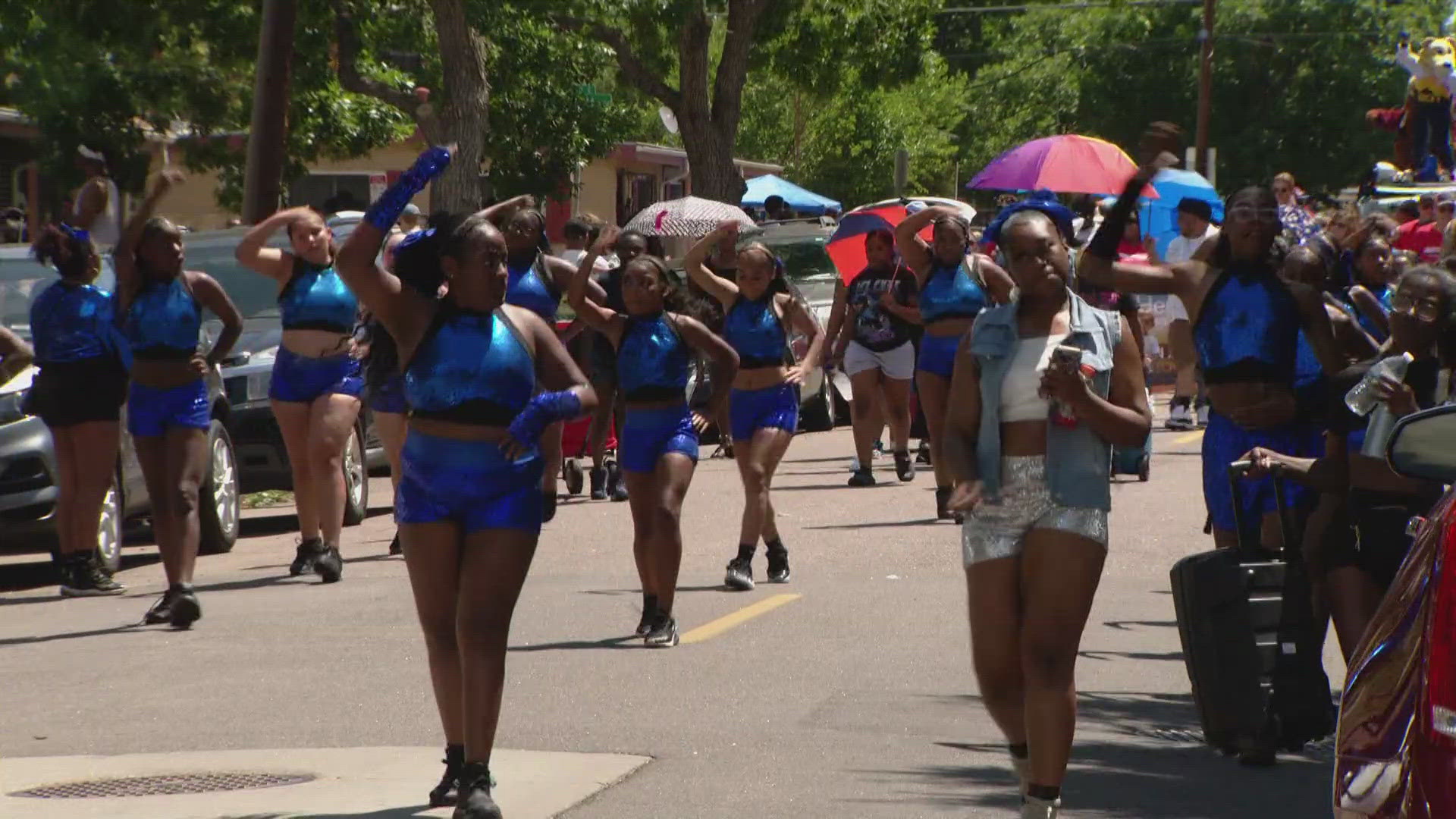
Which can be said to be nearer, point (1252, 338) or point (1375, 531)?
point (1375, 531)

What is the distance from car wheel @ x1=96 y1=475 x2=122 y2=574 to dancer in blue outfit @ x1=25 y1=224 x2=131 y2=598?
59cm

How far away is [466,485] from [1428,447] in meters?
3.44

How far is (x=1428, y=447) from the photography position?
13.0 ft

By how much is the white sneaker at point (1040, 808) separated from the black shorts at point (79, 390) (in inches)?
265

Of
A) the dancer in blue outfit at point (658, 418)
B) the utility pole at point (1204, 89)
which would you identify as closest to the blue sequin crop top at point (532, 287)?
the dancer in blue outfit at point (658, 418)

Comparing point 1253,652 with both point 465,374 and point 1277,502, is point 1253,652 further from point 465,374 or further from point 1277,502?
point 465,374

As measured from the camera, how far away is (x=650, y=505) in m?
10.2

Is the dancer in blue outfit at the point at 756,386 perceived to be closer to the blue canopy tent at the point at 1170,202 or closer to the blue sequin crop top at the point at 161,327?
the blue sequin crop top at the point at 161,327

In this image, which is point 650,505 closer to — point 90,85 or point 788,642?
point 788,642

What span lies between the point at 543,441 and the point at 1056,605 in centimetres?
165

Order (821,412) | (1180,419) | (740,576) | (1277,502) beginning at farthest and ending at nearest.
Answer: (821,412) < (1180,419) < (740,576) < (1277,502)

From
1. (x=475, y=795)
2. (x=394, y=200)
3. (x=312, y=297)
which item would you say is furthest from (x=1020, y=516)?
(x=312, y=297)

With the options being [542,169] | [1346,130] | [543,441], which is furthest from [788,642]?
[1346,130]

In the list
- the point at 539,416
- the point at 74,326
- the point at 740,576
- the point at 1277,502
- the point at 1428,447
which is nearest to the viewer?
the point at 1428,447
